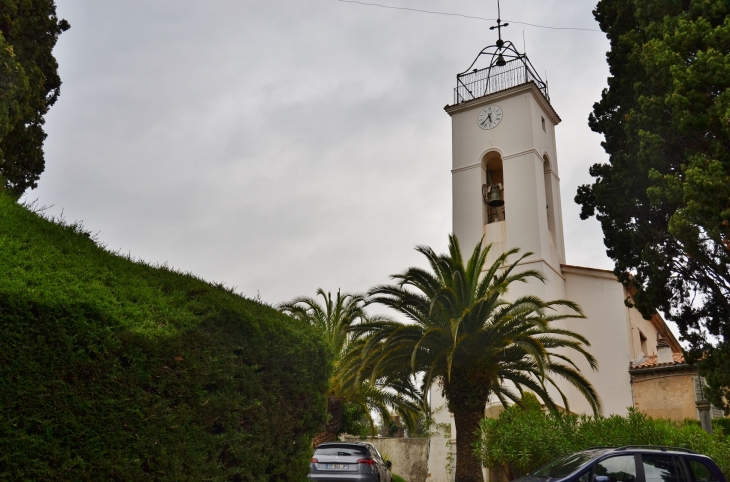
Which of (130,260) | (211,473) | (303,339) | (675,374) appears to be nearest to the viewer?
(211,473)

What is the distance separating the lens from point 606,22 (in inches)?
666

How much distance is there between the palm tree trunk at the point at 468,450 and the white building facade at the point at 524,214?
219 inches

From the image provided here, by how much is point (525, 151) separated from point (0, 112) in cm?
1835

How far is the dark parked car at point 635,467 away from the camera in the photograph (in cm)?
809

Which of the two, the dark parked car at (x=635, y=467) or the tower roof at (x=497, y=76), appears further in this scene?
the tower roof at (x=497, y=76)

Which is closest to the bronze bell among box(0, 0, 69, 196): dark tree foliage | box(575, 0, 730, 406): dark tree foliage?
box(575, 0, 730, 406): dark tree foliage

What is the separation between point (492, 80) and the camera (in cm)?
2733

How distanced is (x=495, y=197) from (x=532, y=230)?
6.15ft

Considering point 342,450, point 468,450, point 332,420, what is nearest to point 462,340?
point 468,450

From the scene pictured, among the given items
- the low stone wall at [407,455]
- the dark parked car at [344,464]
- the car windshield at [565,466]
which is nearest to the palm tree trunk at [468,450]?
the dark parked car at [344,464]

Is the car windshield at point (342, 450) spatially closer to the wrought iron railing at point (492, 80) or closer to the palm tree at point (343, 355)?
the palm tree at point (343, 355)

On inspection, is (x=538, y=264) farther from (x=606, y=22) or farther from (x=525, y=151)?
(x=606, y=22)

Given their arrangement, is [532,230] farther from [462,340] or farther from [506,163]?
[462,340]

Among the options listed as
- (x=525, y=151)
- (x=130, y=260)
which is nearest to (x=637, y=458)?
(x=130, y=260)
